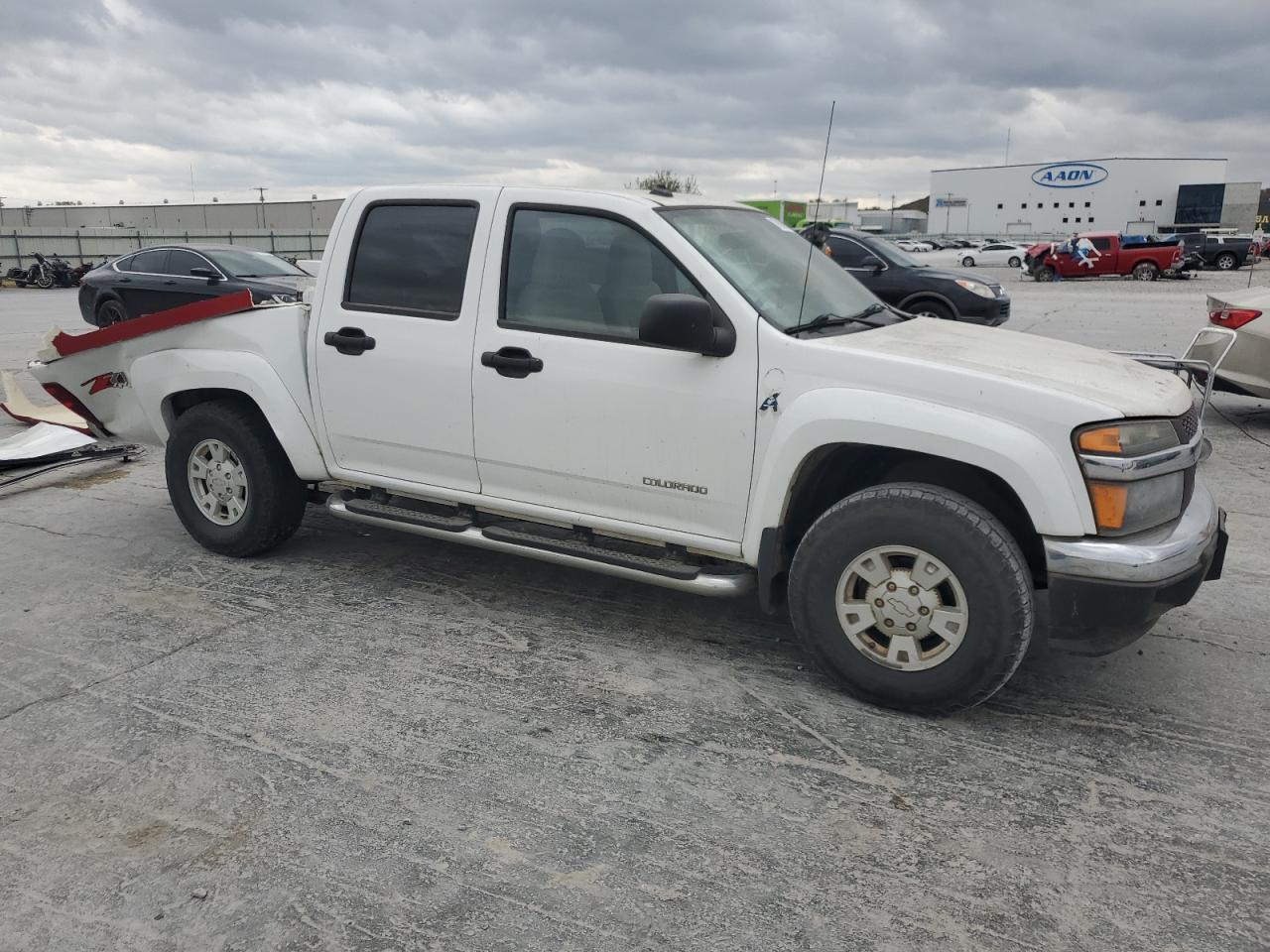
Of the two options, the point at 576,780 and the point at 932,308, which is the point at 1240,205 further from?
the point at 576,780

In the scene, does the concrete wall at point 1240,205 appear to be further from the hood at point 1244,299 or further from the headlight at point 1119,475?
the headlight at point 1119,475

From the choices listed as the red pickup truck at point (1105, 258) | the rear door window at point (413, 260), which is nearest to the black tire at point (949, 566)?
the rear door window at point (413, 260)

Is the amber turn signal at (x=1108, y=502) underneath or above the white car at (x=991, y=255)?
underneath

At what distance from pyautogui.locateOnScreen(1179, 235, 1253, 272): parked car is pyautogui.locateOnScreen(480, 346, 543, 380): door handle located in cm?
A: 4002

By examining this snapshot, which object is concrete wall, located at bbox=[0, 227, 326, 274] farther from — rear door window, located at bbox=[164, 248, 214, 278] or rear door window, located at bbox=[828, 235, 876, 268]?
rear door window, located at bbox=[828, 235, 876, 268]

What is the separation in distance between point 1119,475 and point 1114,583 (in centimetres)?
35

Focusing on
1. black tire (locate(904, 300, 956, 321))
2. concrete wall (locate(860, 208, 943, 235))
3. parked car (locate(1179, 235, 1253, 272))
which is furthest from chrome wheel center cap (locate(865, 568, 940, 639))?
concrete wall (locate(860, 208, 943, 235))

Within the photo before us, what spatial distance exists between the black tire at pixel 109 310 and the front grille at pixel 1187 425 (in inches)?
614

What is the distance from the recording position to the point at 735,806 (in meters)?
3.02

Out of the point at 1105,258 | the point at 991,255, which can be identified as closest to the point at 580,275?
the point at 1105,258

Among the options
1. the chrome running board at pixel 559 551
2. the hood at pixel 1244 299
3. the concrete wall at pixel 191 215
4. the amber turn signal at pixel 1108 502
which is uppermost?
the concrete wall at pixel 191 215

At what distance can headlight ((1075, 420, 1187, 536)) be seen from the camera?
3148 mm

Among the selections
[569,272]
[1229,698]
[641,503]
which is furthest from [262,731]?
[1229,698]

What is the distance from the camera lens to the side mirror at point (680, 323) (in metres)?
3.49
